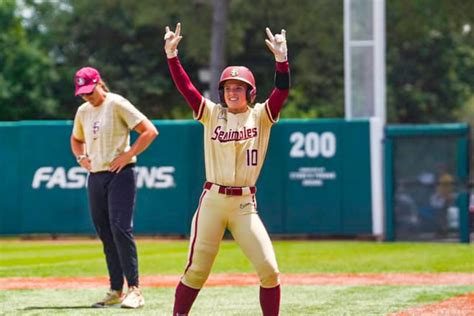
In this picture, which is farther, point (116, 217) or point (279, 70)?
point (116, 217)

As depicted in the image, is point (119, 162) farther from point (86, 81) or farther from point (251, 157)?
point (251, 157)

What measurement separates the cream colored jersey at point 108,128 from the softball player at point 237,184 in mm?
1953

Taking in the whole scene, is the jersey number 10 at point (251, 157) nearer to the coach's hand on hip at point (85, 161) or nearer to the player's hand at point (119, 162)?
the player's hand at point (119, 162)

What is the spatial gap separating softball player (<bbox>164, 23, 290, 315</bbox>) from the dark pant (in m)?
1.78

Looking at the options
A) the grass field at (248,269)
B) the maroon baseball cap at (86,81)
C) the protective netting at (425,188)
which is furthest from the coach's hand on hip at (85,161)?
the protective netting at (425,188)

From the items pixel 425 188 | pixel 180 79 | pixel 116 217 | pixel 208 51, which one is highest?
pixel 208 51

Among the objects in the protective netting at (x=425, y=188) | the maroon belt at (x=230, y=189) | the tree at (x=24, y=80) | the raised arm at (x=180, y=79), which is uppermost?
the tree at (x=24, y=80)

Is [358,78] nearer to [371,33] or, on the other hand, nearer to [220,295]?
[371,33]

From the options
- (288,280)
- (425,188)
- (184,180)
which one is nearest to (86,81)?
(288,280)

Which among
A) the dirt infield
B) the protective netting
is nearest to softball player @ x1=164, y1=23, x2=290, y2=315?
the dirt infield

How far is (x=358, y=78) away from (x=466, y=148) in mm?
2754

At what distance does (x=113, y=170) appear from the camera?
9422 mm

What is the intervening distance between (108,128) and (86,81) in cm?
44

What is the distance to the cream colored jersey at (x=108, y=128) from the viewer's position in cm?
948
